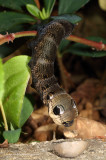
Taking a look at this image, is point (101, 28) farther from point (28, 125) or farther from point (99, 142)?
point (99, 142)

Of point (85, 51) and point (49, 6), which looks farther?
point (85, 51)

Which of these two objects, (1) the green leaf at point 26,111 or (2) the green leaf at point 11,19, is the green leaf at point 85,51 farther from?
(1) the green leaf at point 26,111

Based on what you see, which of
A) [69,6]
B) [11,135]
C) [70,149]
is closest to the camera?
[70,149]

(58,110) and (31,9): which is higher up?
(31,9)

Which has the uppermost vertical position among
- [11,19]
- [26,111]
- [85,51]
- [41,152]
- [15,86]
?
[11,19]

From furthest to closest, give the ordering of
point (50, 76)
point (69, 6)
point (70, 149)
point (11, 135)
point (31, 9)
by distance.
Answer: point (69, 6) → point (31, 9) → point (50, 76) → point (11, 135) → point (70, 149)

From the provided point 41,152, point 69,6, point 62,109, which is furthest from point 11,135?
point 69,6

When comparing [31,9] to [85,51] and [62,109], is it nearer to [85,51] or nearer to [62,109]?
[85,51]

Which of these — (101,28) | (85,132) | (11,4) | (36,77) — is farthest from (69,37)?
(101,28)
